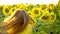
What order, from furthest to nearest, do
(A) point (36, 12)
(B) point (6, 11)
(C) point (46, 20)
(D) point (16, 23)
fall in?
(B) point (6, 11)
(A) point (36, 12)
(C) point (46, 20)
(D) point (16, 23)

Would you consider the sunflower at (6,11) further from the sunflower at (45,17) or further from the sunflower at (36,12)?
the sunflower at (45,17)

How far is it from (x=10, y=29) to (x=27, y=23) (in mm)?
110

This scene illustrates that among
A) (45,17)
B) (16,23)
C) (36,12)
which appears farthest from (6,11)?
(16,23)

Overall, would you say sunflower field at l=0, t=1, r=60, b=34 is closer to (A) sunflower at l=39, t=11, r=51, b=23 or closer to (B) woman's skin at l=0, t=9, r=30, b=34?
(A) sunflower at l=39, t=11, r=51, b=23

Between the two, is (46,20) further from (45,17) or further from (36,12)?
(36,12)

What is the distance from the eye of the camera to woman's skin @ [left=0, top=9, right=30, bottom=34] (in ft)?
4.69

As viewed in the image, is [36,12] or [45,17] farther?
[36,12]

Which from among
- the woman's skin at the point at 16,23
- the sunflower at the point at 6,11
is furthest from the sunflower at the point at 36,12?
the woman's skin at the point at 16,23

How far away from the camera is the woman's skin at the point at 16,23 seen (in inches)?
56.2

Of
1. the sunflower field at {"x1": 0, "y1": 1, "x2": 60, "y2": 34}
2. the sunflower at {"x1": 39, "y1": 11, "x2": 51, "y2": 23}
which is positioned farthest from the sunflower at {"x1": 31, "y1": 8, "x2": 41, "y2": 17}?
the sunflower at {"x1": 39, "y1": 11, "x2": 51, "y2": 23}

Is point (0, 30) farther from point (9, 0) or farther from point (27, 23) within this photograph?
point (9, 0)

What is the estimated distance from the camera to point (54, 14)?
2.41 meters

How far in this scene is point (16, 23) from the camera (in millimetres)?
1465

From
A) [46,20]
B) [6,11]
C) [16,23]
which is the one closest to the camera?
[16,23]
